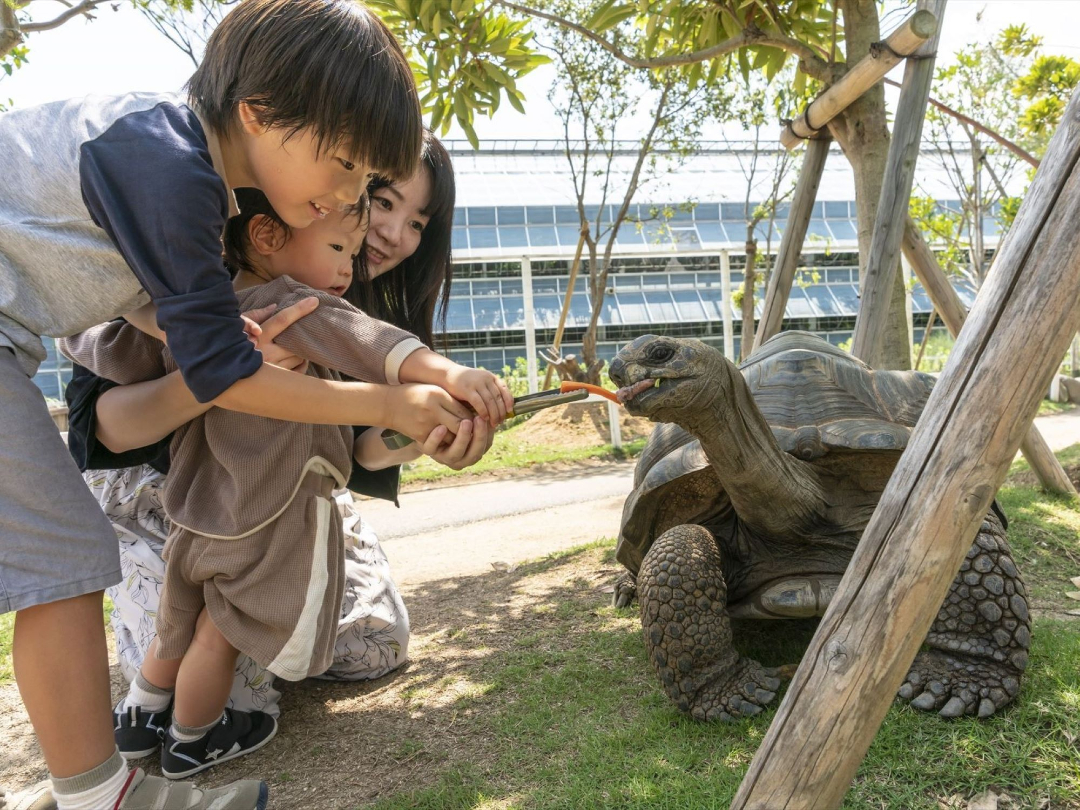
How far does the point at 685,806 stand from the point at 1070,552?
8.03ft

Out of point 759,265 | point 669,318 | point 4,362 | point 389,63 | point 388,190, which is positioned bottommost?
point 669,318

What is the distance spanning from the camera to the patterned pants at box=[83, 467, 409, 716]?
2416 mm

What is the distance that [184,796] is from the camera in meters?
1.74

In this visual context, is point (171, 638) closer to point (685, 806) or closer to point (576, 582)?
point (685, 806)

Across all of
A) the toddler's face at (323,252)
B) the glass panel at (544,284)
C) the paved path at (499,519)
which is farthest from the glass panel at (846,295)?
the toddler's face at (323,252)

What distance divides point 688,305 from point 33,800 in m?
13.7

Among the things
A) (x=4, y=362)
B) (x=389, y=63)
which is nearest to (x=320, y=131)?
(x=389, y=63)

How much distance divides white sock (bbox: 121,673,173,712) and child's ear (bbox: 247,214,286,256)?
116 cm

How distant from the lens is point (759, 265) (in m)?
14.0

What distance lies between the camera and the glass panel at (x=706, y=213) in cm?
1599

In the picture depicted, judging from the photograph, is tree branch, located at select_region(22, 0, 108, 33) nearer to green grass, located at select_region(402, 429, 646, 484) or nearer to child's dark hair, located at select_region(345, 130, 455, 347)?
child's dark hair, located at select_region(345, 130, 455, 347)

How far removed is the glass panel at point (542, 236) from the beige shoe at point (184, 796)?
13.8 m

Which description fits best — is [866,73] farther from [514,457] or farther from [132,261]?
[514,457]

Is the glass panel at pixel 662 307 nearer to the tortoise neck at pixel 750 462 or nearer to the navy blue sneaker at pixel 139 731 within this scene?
the tortoise neck at pixel 750 462
